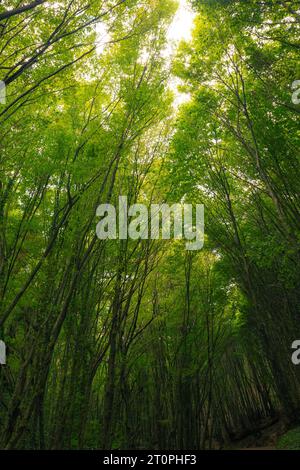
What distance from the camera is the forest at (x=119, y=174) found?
4492mm

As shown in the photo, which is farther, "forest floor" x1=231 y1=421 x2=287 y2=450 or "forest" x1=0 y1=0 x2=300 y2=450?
"forest floor" x1=231 y1=421 x2=287 y2=450

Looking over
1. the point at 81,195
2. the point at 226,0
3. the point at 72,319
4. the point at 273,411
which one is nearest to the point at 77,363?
the point at 72,319

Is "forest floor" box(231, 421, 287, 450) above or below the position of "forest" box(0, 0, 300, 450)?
below

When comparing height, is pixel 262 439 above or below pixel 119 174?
below

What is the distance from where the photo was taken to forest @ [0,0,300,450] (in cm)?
449

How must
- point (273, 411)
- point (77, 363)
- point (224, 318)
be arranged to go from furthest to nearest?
point (273, 411)
point (224, 318)
point (77, 363)

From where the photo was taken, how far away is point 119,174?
633cm

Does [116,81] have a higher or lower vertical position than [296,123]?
higher

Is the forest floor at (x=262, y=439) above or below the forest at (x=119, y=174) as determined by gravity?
below

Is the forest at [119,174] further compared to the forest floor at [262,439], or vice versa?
the forest floor at [262,439]

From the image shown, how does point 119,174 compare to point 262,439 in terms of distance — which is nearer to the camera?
point 119,174

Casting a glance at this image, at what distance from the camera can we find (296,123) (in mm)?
5859
